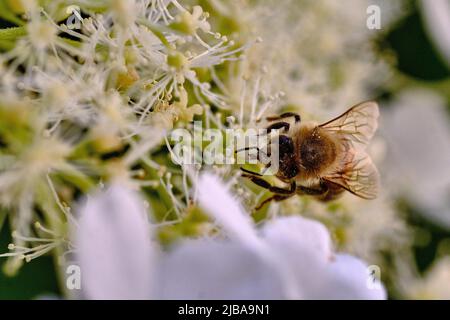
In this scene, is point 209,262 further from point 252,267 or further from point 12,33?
point 12,33

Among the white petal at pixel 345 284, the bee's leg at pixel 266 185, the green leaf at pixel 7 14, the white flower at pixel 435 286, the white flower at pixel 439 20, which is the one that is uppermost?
the white flower at pixel 439 20

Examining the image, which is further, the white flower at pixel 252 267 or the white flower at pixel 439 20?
the white flower at pixel 439 20

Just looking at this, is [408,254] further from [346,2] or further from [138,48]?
[138,48]

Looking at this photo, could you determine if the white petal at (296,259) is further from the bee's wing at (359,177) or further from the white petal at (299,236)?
the bee's wing at (359,177)

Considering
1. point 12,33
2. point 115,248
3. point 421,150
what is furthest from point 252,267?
point 421,150

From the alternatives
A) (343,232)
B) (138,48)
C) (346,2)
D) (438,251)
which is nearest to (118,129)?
(138,48)

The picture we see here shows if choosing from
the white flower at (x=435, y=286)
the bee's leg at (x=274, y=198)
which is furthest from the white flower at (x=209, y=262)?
the white flower at (x=435, y=286)
